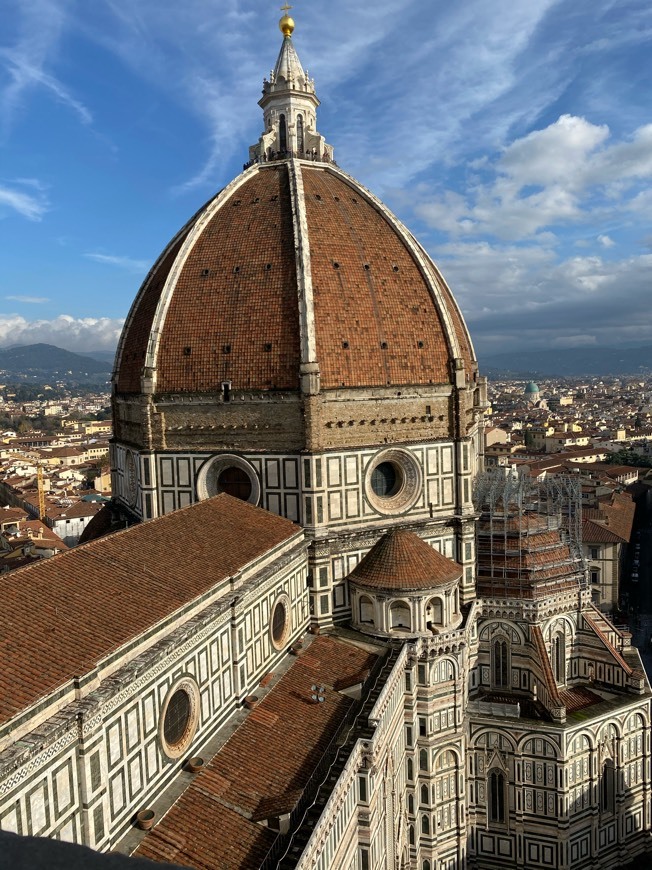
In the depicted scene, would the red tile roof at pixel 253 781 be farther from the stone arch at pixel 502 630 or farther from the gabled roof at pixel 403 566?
the stone arch at pixel 502 630

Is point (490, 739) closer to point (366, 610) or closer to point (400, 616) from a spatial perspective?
point (400, 616)

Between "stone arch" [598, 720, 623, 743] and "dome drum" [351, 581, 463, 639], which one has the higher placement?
"dome drum" [351, 581, 463, 639]

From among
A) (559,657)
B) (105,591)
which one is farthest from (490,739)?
(105,591)

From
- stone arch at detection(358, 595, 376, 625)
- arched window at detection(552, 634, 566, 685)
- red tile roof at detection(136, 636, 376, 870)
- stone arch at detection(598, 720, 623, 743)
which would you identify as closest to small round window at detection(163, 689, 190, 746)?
red tile roof at detection(136, 636, 376, 870)

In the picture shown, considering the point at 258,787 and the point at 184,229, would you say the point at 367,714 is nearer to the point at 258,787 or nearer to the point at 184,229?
the point at 258,787

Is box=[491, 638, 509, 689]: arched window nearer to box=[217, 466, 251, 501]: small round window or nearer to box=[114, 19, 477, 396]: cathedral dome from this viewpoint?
box=[114, 19, 477, 396]: cathedral dome

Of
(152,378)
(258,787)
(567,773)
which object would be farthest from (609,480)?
(258,787)

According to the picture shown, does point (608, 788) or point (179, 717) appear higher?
point (179, 717)
